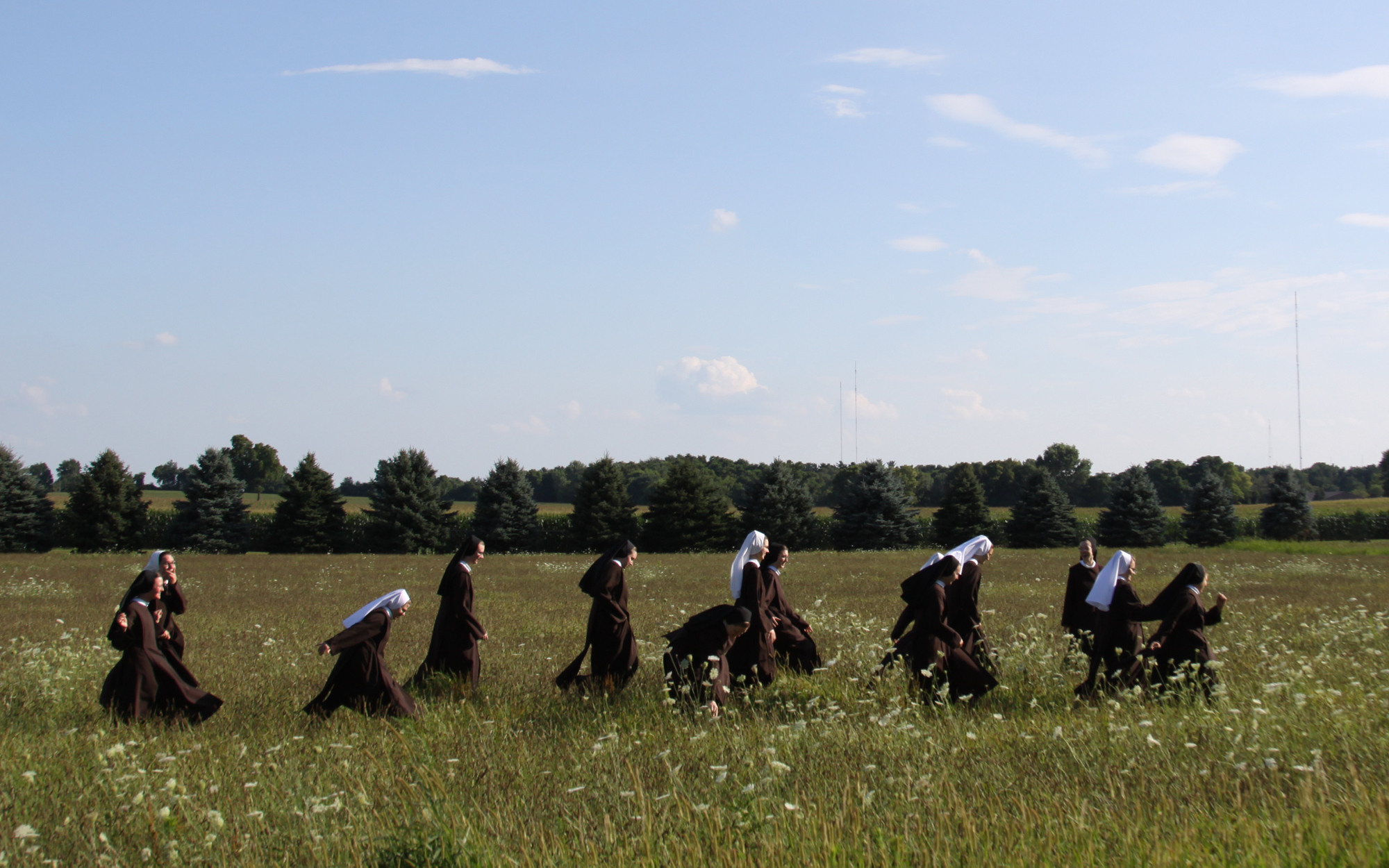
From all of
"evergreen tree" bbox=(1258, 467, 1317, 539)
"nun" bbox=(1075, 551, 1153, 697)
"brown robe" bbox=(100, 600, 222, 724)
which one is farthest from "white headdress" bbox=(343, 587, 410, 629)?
"evergreen tree" bbox=(1258, 467, 1317, 539)

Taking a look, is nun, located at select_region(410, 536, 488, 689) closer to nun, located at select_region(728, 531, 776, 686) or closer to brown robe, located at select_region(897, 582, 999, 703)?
nun, located at select_region(728, 531, 776, 686)

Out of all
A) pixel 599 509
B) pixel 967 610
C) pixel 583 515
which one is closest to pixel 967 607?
pixel 967 610

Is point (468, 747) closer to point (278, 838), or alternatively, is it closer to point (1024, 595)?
point (278, 838)

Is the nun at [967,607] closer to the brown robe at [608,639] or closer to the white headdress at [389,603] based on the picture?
the brown robe at [608,639]

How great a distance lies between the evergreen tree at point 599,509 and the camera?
58625 millimetres

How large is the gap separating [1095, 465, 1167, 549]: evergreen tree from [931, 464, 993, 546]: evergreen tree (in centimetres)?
786

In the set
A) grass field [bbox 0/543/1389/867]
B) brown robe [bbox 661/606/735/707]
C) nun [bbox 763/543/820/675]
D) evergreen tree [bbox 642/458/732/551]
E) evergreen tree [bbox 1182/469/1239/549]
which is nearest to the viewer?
grass field [bbox 0/543/1389/867]

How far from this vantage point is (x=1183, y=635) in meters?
9.40

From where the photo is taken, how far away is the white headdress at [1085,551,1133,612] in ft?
32.4

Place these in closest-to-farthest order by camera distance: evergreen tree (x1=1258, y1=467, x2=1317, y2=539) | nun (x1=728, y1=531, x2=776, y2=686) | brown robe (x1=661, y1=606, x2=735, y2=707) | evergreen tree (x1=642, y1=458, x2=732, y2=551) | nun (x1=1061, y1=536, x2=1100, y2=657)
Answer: brown robe (x1=661, y1=606, x2=735, y2=707)
nun (x1=728, y1=531, x2=776, y2=686)
nun (x1=1061, y1=536, x2=1100, y2=657)
evergreen tree (x1=642, y1=458, x2=732, y2=551)
evergreen tree (x1=1258, y1=467, x2=1317, y2=539)

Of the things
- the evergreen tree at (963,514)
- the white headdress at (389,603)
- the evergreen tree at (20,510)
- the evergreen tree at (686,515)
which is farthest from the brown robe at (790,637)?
the evergreen tree at (20,510)

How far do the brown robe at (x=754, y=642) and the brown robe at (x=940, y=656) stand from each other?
157 centimetres

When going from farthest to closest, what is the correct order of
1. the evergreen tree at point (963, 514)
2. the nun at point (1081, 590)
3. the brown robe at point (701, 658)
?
1. the evergreen tree at point (963, 514)
2. the nun at point (1081, 590)
3. the brown robe at point (701, 658)

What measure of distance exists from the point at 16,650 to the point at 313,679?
548 cm
